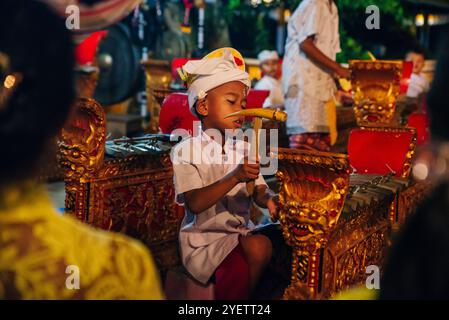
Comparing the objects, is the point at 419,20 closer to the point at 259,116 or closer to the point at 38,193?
the point at 259,116

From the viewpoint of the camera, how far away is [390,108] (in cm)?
475

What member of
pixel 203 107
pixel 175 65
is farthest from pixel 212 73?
pixel 175 65

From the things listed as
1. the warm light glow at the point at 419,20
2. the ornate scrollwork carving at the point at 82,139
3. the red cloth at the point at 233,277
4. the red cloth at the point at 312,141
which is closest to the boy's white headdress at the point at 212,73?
the ornate scrollwork carving at the point at 82,139

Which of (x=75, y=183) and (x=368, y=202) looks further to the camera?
(x=75, y=183)

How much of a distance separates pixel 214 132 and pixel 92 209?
82 centimetres

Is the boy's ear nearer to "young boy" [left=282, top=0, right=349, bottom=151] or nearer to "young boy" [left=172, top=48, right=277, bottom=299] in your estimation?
"young boy" [left=172, top=48, right=277, bottom=299]

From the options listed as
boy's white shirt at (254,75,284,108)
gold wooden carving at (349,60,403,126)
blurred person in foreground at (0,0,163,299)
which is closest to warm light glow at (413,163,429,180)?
blurred person in foreground at (0,0,163,299)

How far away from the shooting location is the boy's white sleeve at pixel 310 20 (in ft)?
16.0

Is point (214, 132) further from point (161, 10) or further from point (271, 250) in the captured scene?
point (161, 10)

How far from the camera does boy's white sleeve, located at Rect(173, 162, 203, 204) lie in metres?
2.76

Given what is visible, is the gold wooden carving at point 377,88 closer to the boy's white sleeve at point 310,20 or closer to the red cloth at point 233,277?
the boy's white sleeve at point 310,20

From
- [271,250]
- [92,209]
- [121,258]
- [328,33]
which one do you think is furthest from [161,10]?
[121,258]

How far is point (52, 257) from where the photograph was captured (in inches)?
54.7

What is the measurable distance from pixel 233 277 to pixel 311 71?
103 inches
